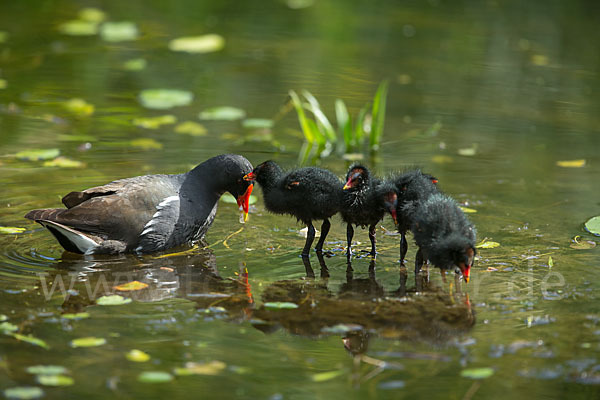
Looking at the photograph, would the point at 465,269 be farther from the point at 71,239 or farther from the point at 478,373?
the point at 71,239

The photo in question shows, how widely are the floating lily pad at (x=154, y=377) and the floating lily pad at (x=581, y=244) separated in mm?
3222

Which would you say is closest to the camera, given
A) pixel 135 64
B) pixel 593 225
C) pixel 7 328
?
pixel 7 328

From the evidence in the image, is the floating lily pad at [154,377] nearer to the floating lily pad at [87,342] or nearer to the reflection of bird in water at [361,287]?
the floating lily pad at [87,342]

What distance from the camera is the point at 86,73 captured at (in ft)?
34.0

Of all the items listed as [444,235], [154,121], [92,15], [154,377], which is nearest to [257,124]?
[154,121]

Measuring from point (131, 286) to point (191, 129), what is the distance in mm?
3589

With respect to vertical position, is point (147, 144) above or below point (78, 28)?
below

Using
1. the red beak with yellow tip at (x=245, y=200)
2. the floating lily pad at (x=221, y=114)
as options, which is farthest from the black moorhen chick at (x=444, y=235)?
the floating lily pad at (x=221, y=114)

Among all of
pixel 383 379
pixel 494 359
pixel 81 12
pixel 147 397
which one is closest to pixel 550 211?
pixel 494 359

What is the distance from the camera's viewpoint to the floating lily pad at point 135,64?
10617 millimetres

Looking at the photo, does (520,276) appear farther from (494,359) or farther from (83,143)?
(83,143)

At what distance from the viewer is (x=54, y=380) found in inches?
150

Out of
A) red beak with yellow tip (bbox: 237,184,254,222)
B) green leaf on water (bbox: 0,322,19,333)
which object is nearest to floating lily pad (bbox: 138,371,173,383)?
green leaf on water (bbox: 0,322,19,333)

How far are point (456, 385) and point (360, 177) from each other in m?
1.88
